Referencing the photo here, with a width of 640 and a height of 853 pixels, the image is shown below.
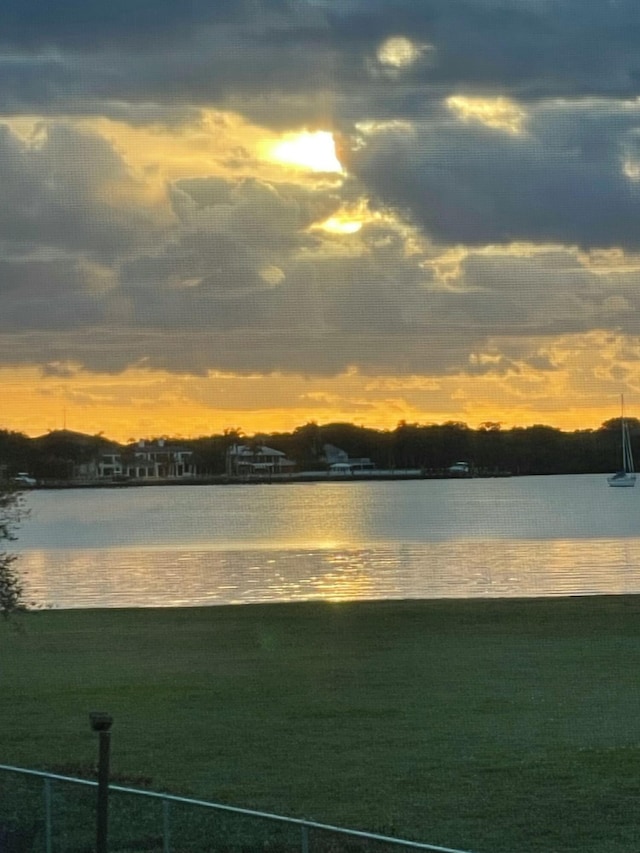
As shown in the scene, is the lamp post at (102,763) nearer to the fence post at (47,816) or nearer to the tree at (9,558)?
the fence post at (47,816)

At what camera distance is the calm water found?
62.2 metres

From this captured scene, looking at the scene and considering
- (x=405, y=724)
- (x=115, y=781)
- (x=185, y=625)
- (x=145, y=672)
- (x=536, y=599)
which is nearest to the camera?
(x=115, y=781)

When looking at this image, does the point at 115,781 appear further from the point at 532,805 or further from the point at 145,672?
the point at 145,672

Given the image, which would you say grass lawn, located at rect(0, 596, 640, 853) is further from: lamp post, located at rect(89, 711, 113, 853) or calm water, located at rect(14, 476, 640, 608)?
calm water, located at rect(14, 476, 640, 608)

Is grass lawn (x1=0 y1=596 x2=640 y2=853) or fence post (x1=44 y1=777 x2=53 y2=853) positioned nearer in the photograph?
fence post (x1=44 y1=777 x2=53 y2=853)

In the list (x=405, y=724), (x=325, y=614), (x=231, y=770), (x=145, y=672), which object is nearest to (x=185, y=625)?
(x=325, y=614)

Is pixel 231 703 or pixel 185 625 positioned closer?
pixel 231 703

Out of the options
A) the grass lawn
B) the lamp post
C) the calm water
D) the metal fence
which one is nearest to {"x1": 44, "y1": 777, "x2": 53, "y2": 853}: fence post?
the metal fence

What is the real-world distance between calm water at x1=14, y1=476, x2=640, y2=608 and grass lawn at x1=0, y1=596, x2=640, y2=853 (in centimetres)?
1744

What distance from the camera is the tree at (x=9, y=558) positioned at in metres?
22.8

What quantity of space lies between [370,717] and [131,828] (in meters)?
11.2

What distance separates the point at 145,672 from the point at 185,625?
1114cm

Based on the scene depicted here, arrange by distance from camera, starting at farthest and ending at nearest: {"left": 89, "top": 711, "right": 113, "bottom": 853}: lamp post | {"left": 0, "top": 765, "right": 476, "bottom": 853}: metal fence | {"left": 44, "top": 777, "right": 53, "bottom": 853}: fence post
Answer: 1. {"left": 0, "top": 765, "right": 476, "bottom": 853}: metal fence
2. {"left": 44, "top": 777, "right": 53, "bottom": 853}: fence post
3. {"left": 89, "top": 711, "right": 113, "bottom": 853}: lamp post

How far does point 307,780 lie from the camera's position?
20.7 m
